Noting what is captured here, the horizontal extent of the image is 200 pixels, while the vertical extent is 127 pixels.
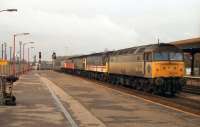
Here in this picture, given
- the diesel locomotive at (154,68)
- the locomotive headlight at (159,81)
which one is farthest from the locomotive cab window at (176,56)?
the locomotive headlight at (159,81)

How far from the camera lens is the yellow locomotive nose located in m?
33.3

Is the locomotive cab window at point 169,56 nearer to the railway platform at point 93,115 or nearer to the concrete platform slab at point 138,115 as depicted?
the concrete platform slab at point 138,115

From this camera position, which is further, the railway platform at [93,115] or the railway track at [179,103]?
the railway track at [179,103]

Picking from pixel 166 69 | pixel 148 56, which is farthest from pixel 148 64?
pixel 166 69

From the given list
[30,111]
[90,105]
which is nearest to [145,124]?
[30,111]

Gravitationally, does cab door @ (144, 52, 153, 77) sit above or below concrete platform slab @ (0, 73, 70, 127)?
above

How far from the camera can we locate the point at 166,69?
3356 cm

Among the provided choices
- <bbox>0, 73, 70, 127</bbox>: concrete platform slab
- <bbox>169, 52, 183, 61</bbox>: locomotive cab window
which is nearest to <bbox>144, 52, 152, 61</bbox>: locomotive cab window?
<bbox>169, 52, 183, 61</bbox>: locomotive cab window

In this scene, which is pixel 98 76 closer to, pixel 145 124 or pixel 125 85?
pixel 125 85

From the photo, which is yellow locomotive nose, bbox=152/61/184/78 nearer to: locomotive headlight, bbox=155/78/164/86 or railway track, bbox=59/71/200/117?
locomotive headlight, bbox=155/78/164/86

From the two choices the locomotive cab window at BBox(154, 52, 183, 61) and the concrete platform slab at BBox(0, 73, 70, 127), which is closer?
the concrete platform slab at BBox(0, 73, 70, 127)

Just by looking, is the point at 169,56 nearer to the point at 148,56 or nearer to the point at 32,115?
the point at 148,56

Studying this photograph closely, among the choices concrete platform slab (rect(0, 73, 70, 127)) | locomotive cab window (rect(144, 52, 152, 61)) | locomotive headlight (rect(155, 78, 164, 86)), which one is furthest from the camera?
locomotive cab window (rect(144, 52, 152, 61))

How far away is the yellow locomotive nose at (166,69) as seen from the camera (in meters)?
33.3
